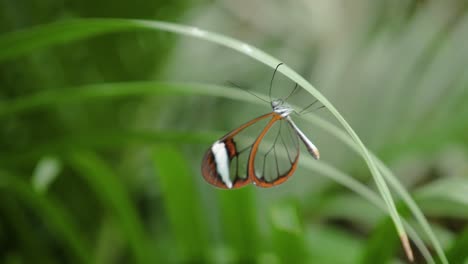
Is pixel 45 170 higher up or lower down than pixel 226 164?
higher up

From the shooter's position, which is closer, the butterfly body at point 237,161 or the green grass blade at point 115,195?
the butterfly body at point 237,161

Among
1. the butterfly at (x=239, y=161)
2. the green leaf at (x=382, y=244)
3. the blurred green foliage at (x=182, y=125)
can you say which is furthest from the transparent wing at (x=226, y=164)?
the blurred green foliage at (x=182, y=125)

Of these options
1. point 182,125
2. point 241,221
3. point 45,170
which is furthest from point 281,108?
point 182,125

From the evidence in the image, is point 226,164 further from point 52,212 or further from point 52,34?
point 52,212

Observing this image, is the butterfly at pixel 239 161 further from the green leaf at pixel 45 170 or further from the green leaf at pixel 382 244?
the green leaf at pixel 45 170

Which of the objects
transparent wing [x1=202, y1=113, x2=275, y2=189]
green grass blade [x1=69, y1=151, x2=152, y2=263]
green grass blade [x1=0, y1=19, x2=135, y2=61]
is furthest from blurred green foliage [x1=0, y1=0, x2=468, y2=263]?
transparent wing [x1=202, y1=113, x2=275, y2=189]

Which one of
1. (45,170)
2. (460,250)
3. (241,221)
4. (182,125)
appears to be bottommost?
(460,250)

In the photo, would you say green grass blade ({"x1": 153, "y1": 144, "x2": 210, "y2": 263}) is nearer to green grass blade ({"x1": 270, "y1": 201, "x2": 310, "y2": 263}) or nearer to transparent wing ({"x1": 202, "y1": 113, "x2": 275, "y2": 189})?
green grass blade ({"x1": 270, "y1": 201, "x2": 310, "y2": 263})
